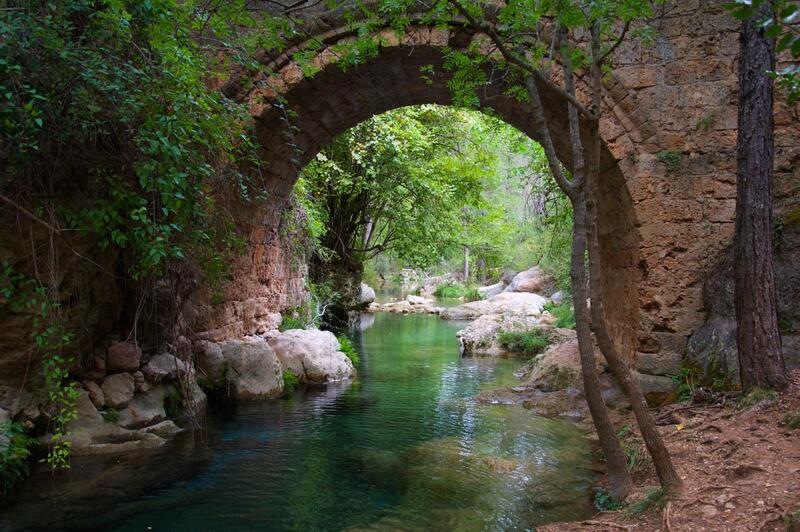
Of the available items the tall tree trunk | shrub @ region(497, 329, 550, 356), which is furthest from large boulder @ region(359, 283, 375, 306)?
the tall tree trunk

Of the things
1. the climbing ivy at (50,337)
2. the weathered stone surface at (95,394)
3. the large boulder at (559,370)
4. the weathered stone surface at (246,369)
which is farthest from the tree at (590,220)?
the weathered stone surface at (246,369)

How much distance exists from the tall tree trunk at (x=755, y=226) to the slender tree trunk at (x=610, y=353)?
1368 mm

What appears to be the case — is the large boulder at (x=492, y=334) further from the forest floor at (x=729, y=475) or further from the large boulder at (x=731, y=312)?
the forest floor at (x=729, y=475)

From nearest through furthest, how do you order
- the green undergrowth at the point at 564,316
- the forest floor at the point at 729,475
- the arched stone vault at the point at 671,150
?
the forest floor at the point at 729,475
the arched stone vault at the point at 671,150
the green undergrowth at the point at 564,316

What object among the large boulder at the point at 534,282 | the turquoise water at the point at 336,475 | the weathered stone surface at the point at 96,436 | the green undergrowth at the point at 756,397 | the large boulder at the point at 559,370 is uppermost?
the large boulder at the point at 534,282

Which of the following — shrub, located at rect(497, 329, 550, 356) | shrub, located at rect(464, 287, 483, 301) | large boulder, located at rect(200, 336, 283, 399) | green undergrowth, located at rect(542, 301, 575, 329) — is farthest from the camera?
shrub, located at rect(464, 287, 483, 301)

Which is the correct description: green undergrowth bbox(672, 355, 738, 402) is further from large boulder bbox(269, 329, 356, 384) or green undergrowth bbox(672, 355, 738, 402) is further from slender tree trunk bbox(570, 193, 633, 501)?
large boulder bbox(269, 329, 356, 384)

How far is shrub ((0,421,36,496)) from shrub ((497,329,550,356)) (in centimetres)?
823

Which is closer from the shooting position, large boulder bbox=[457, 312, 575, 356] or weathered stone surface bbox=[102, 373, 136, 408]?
weathered stone surface bbox=[102, 373, 136, 408]

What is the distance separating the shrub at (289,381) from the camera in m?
7.28

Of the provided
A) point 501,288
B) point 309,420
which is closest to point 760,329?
point 309,420

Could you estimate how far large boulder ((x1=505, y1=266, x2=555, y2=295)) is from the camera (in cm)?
1981

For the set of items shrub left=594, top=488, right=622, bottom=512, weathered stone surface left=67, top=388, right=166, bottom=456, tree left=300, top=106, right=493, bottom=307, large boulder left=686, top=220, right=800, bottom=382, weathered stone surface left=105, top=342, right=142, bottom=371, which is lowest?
shrub left=594, top=488, right=622, bottom=512

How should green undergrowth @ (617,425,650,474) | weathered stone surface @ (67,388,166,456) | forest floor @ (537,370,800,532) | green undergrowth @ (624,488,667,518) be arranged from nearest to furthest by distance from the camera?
forest floor @ (537,370,800,532)
green undergrowth @ (624,488,667,518)
green undergrowth @ (617,425,650,474)
weathered stone surface @ (67,388,166,456)
